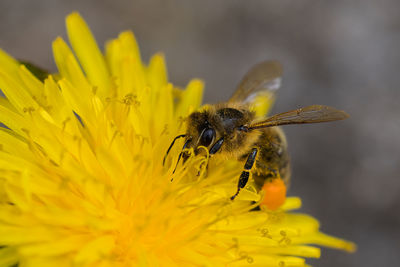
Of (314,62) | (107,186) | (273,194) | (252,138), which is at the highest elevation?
(314,62)

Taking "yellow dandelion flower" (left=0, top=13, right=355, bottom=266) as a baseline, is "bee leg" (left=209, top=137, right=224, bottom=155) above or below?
above

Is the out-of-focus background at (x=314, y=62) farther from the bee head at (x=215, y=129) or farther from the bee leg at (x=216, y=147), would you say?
the bee leg at (x=216, y=147)

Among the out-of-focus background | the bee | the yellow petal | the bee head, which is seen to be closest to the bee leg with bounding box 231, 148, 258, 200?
the bee

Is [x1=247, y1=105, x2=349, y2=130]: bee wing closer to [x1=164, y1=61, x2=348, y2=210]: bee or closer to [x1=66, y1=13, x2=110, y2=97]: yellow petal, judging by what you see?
[x1=164, y1=61, x2=348, y2=210]: bee

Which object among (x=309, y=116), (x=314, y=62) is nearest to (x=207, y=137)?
(x=309, y=116)

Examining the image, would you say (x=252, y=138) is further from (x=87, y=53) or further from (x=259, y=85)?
(x=87, y=53)
